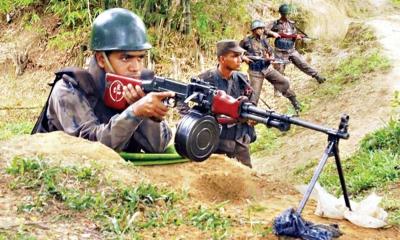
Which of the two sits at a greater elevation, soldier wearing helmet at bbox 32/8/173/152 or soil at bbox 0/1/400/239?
soldier wearing helmet at bbox 32/8/173/152

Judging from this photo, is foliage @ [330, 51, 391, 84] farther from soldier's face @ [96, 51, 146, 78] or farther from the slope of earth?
soldier's face @ [96, 51, 146, 78]

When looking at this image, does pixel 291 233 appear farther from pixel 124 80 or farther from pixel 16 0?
pixel 16 0

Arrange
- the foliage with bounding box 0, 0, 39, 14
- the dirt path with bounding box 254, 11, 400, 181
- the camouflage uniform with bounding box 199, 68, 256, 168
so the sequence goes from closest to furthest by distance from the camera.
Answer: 1. the camouflage uniform with bounding box 199, 68, 256, 168
2. the dirt path with bounding box 254, 11, 400, 181
3. the foliage with bounding box 0, 0, 39, 14

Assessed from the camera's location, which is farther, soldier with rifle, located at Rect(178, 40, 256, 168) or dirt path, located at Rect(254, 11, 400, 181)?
dirt path, located at Rect(254, 11, 400, 181)

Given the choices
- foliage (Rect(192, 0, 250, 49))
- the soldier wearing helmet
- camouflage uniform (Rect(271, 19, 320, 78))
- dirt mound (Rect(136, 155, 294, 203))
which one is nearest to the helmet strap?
the soldier wearing helmet

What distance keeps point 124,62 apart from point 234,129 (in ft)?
6.96

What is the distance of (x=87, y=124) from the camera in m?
4.41

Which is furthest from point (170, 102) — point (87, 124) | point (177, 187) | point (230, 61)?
point (230, 61)

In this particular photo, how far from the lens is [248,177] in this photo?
446 cm

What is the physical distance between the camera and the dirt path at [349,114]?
930 cm

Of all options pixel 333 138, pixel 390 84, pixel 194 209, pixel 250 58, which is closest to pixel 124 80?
pixel 194 209

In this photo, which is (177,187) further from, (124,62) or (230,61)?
(230,61)

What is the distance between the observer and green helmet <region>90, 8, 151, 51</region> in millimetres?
4598

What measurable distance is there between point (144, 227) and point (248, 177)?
4.91 feet
